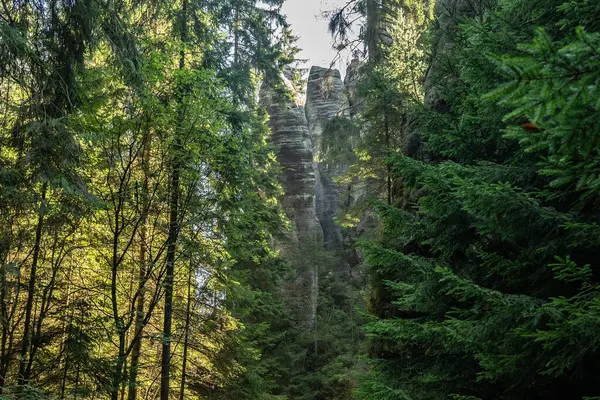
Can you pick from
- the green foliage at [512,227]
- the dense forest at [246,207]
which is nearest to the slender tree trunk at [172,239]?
the dense forest at [246,207]

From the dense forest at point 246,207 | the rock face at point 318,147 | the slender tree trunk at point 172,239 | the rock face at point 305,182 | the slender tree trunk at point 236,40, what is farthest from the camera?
the rock face at point 318,147

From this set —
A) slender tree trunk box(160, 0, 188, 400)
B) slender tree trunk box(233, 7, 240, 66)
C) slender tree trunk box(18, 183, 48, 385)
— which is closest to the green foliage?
slender tree trunk box(160, 0, 188, 400)

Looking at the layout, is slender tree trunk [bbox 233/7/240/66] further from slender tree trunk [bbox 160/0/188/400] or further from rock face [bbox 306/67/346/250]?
rock face [bbox 306/67/346/250]

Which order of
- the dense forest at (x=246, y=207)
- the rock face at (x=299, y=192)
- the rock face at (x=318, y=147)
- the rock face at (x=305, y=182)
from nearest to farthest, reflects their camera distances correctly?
the dense forest at (x=246, y=207) < the rock face at (x=299, y=192) < the rock face at (x=305, y=182) < the rock face at (x=318, y=147)

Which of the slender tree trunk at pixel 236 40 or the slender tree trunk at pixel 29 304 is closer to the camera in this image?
the slender tree trunk at pixel 29 304

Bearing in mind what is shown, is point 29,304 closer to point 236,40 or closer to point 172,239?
point 172,239

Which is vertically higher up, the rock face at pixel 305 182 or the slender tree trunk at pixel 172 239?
the rock face at pixel 305 182

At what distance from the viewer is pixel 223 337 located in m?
7.42

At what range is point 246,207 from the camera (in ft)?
24.3

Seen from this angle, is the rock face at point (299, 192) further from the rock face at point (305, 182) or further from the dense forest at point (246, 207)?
the dense forest at point (246, 207)

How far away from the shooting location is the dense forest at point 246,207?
293 cm

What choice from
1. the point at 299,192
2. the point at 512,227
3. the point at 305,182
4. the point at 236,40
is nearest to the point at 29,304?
the point at 512,227

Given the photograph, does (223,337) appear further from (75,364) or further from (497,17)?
(497,17)

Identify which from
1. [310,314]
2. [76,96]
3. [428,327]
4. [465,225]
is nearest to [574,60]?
[428,327]
